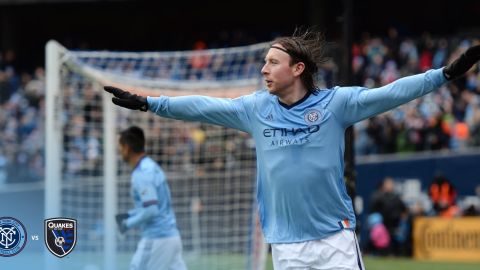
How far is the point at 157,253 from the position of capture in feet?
29.1

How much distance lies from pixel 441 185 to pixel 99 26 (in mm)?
17073

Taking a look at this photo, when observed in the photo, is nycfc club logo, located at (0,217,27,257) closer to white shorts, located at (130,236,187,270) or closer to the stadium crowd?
white shorts, located at (130,236,187,270)

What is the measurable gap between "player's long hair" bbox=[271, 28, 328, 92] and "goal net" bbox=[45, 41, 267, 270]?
492 cm

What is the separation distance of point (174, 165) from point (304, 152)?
7.86 meters

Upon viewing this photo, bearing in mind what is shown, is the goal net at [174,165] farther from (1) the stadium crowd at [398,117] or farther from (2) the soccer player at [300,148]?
(1) the stadium crowd at [398,117]

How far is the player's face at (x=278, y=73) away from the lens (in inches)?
216

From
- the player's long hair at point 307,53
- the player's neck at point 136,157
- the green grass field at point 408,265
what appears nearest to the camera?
the player's long hair at point 307,53

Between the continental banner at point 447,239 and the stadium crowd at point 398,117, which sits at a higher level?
the stadium crowd at point 398,117

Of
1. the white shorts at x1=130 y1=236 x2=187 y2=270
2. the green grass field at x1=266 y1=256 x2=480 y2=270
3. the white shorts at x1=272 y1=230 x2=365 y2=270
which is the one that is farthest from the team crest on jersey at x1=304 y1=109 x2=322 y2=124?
the green grass field at x1=266 y1=256 x2=480 y2=270

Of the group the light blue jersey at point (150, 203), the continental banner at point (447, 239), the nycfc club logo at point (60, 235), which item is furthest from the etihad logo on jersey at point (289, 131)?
the continental banner at point (447, 239)

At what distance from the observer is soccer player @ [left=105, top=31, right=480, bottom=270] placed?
5.32m

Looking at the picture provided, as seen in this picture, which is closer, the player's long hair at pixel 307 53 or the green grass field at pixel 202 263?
the player's long hair at pixel 307 53

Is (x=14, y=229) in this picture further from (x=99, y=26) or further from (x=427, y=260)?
(x=99, y=26)

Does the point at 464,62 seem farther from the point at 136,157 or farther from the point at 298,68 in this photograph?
the point at 136,157
